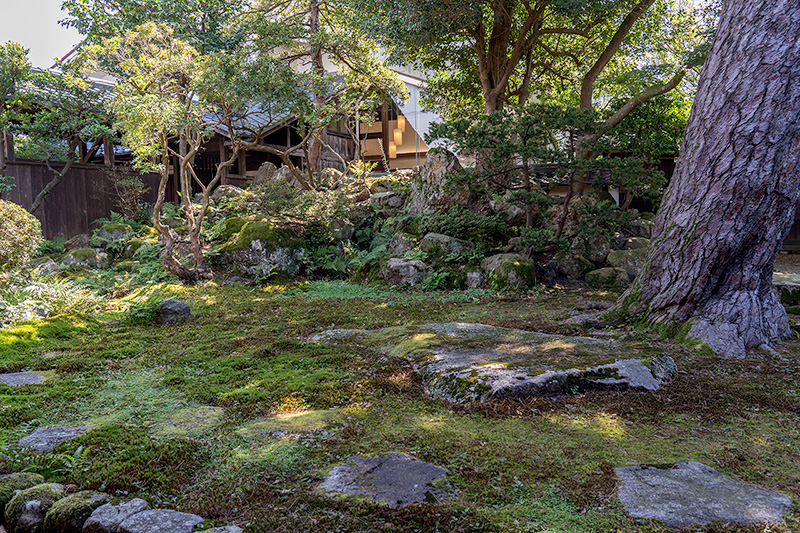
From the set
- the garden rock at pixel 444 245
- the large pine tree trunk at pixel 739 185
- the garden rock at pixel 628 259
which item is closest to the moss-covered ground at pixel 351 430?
the large pine tree trunk at pixel 739 185

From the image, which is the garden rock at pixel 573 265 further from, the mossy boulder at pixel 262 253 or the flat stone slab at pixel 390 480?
the flat stone slab at pixel 390 480

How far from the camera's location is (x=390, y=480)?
274 centimetres

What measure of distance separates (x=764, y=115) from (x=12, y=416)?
730cm

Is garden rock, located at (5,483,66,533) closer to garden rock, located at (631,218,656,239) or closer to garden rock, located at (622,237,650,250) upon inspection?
garden rock, located at (622,237,650,250)

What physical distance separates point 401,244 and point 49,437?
9.31 metres

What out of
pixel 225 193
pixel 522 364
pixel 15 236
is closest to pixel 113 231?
pixel 225 193

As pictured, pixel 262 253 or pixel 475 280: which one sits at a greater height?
pixel 262 253

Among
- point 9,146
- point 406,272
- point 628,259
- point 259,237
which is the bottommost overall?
point 406,272

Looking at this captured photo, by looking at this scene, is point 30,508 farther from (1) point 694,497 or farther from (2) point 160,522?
(1) point 694,497

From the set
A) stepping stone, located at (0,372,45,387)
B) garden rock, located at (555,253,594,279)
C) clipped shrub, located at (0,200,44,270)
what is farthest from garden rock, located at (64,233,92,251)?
garden rock, located at (555,253,594,279)

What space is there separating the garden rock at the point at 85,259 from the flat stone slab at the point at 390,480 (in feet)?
41.2

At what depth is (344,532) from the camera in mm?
2297

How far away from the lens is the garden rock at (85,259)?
12.9 meters

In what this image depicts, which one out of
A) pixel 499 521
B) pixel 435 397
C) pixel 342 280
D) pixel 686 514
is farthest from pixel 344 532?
pixel 342 280
